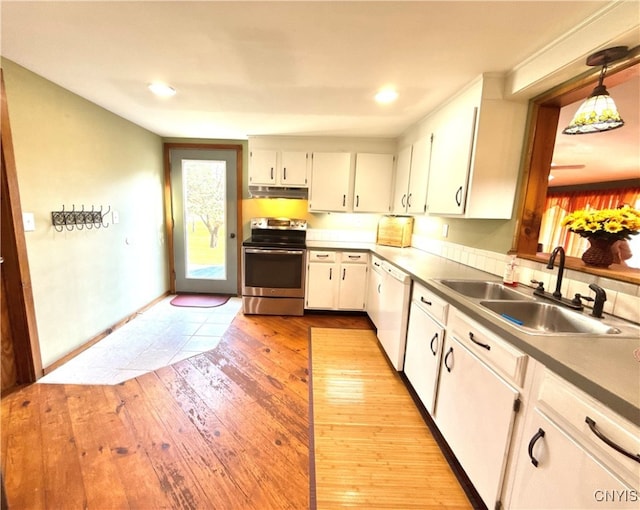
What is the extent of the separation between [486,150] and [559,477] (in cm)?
176

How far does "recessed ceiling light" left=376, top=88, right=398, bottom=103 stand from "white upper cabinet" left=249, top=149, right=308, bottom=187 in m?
1.36

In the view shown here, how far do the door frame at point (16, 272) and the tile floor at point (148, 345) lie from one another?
0.19 metres

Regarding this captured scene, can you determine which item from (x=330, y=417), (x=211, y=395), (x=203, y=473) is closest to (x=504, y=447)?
(x=330, y=417)

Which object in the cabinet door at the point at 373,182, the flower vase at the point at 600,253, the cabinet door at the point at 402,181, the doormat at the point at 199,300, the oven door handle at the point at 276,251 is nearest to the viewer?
the flower vase at the point at 600,253

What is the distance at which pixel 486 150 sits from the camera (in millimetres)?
1822

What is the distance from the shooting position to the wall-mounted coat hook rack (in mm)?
2141

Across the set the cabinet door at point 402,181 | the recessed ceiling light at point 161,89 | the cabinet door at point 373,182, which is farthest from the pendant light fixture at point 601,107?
the recessed ceiling light at point 161,89

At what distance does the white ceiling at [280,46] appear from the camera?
1.25m

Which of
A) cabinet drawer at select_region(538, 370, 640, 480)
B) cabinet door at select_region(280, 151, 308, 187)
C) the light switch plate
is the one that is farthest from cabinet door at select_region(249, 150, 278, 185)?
cabinet drawer at select_region(538, 370, 640, 480)

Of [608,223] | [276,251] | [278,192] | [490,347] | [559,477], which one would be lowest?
[559,477]

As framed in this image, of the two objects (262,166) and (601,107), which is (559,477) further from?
(262,166)

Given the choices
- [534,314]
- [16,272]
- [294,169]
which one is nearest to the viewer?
[534,314]

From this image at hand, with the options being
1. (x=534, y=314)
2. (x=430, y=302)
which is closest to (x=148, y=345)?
(x=430, y=302)

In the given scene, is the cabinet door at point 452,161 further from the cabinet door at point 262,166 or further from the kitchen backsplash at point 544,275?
the cabinet door at point 262,166
